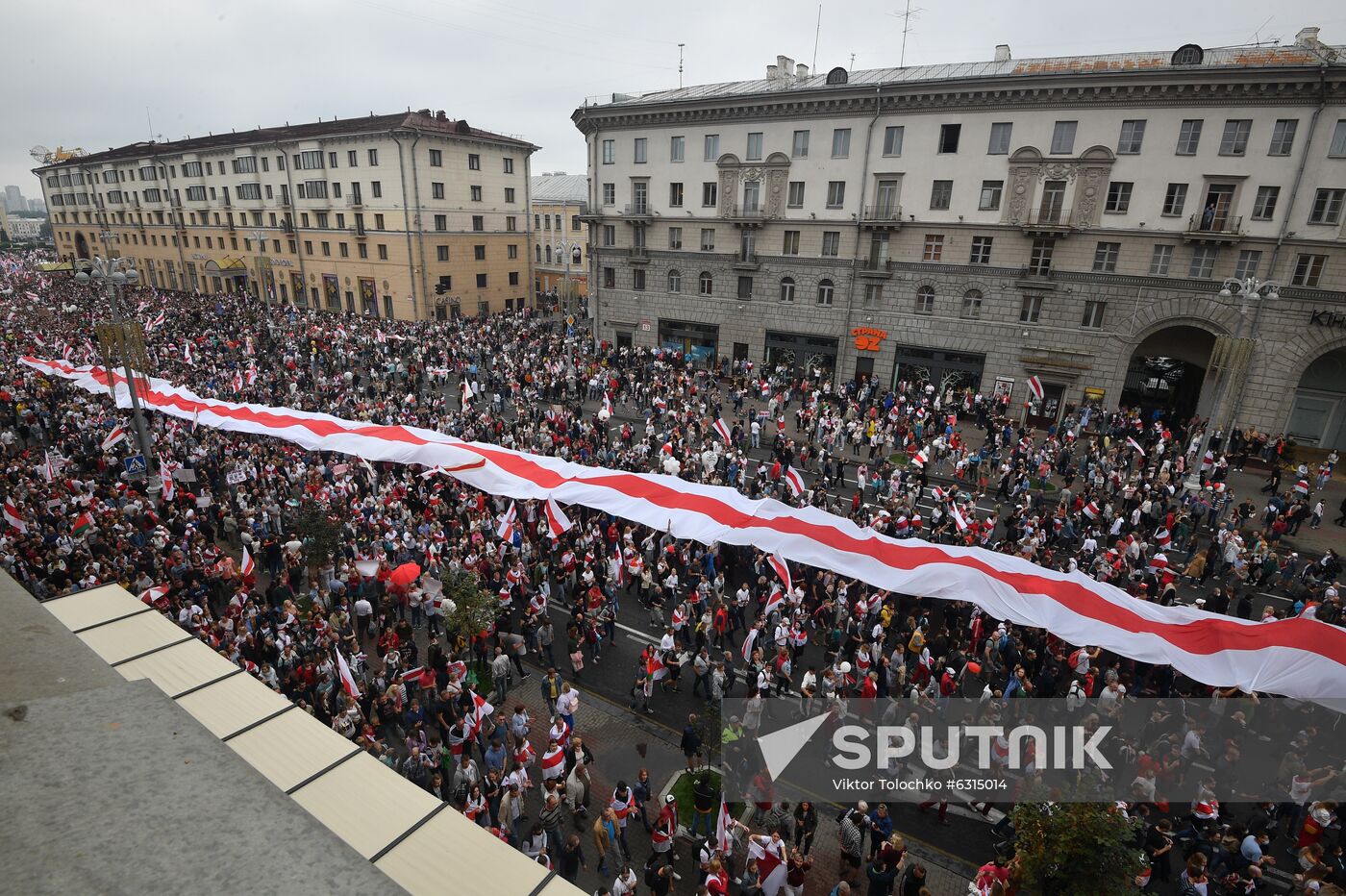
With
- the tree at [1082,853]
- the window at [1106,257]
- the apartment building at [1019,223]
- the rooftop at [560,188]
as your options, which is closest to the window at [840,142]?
the apartment building at [1019,223]

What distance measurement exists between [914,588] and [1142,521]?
12.5 m

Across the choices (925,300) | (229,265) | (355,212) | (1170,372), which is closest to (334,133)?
(355,212)

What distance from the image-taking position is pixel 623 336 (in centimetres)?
5019

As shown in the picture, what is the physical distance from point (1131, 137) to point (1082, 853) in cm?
3577

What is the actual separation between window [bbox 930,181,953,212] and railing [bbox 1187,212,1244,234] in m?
11.0

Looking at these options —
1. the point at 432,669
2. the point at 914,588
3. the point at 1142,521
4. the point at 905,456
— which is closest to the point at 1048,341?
the point at 905,456

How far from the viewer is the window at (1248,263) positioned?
103ft

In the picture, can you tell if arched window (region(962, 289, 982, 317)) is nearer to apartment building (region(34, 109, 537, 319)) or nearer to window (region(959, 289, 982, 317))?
window (region(959, 289, 982, 317))

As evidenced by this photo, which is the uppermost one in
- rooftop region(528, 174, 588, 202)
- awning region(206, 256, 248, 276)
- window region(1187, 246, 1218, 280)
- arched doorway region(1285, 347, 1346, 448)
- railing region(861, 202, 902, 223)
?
rooftop region(528, 174, 588, 202)

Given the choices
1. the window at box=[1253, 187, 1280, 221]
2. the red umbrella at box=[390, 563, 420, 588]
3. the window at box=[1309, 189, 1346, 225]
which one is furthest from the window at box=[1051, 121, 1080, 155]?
the red umbrella at box=[390, 563, 420, 588]

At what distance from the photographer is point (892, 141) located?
124ft

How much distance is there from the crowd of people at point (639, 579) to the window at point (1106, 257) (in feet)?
24.0

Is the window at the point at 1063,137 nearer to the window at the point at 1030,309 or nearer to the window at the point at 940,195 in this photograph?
the window at the point at 940,195

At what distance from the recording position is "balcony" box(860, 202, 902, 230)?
38.2m
